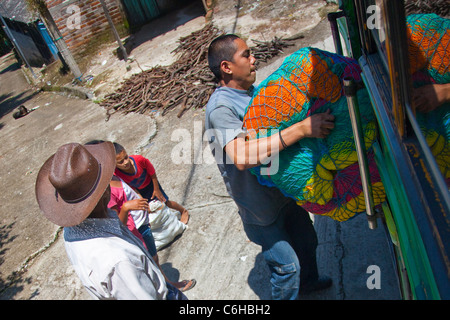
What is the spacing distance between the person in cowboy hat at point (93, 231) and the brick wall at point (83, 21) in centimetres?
1091

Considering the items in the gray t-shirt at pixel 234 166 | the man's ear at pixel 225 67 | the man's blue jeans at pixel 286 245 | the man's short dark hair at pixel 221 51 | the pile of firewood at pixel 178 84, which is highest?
the man's short dark hair at pixel 221 51

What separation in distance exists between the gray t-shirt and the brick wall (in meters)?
10.8

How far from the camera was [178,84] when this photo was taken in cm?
744

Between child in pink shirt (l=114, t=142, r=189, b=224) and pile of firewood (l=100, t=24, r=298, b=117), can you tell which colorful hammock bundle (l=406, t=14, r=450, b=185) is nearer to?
child in pink shirt (l=114, t=142, r=189, b=224)

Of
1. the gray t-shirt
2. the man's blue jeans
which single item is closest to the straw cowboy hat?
the gray t-shirt

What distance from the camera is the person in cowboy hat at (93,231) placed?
161 cm

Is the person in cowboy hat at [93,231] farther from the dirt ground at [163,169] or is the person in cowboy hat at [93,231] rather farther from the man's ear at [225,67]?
the dirt ground at [163,169]

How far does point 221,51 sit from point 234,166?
0.68m

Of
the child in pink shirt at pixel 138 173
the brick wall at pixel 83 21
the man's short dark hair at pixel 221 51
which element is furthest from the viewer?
the brick wall at pixel 83 21

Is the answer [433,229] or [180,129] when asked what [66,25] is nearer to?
[180,129]

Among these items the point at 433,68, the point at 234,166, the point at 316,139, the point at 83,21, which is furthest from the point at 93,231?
the point at 83,21

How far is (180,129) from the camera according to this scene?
607 centimetres

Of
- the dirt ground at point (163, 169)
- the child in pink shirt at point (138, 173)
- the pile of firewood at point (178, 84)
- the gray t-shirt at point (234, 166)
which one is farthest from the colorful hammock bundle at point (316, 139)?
the pile of firewood at point (178, 84)

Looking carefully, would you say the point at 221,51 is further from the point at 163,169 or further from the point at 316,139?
the point at 163,169
